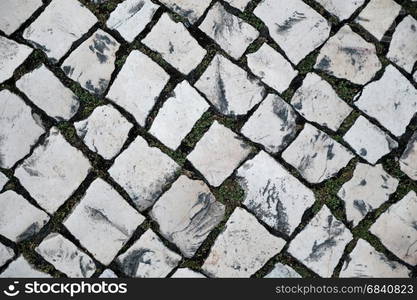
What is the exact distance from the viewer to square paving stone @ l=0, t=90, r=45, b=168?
3150 millimetres

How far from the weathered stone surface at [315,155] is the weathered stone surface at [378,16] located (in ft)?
2.50

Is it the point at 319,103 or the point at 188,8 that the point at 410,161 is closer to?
the point at 319,103

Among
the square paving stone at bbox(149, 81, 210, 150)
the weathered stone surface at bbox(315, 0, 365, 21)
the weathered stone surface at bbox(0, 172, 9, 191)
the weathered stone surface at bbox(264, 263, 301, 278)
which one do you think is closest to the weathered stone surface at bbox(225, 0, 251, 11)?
the weathered stone surface at bbox(315, 0, 365, 21)

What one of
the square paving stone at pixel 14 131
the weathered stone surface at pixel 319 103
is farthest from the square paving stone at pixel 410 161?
the square paving stone at pixel 14 131

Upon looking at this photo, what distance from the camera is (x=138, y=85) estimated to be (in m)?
3.21

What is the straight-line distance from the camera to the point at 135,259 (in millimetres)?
3170

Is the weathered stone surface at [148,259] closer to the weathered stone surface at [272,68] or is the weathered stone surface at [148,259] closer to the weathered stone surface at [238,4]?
the weathered stone surface at [272,68]

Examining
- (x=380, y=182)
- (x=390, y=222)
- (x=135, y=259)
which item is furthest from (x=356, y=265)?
(x=135, y=259)

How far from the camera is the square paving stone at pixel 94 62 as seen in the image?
3.20 m

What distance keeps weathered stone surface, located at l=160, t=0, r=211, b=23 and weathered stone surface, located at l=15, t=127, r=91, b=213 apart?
108 centimetres

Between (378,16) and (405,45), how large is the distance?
0.26 metres

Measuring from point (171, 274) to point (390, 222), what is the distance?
144 cm

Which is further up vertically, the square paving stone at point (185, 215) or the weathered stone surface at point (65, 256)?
the square paving stone at point (185, 215)

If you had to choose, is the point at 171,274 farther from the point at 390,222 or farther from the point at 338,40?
the point at 338,40
